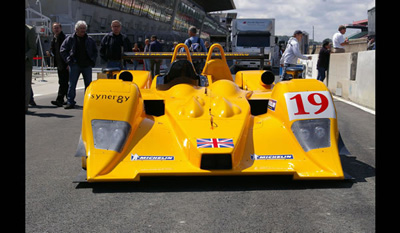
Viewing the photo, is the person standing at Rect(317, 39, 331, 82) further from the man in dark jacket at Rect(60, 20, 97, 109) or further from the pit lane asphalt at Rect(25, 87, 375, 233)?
the pit lane asphalt at Rect(25, 87, 375, 233)

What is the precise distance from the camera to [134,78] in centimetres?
709

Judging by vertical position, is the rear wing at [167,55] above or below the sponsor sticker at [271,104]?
above

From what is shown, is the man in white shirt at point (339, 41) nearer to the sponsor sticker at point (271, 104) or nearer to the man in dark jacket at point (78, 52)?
the man in dark jacket at point (78, 52)

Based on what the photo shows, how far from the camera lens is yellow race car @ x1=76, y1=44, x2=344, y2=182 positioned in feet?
14.0

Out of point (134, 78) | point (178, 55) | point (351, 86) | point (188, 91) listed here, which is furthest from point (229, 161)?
point (351, 86)

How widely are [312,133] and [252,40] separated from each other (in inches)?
949

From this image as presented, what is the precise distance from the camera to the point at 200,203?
150 inches

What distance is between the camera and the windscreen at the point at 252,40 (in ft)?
92.2

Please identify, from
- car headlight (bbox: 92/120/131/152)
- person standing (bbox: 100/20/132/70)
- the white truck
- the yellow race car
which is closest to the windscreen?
the white truck

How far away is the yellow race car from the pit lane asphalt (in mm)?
153

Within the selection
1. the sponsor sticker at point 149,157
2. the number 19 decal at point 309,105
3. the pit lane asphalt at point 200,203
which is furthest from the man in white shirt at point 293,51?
the sponsor sticker at point 149,157

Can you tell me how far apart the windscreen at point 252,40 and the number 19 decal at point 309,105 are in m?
23.3
